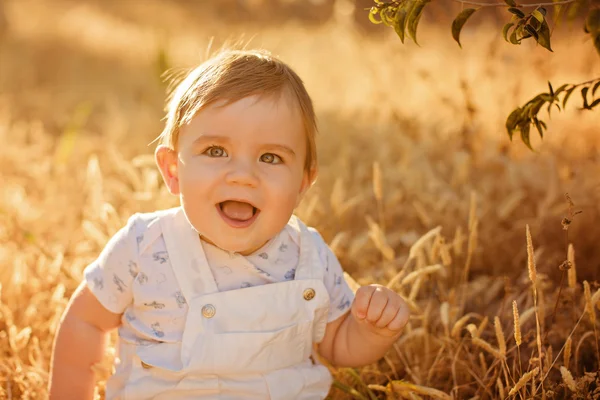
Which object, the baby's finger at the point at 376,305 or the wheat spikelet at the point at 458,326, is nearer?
the baby's finger at the point at 376,305

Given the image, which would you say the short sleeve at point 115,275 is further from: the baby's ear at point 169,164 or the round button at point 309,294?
the round button at point 309,294

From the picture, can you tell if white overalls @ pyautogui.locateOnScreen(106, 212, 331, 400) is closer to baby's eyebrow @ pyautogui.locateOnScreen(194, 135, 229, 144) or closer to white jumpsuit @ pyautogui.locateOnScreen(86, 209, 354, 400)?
white jumpsuit @ pyautogui.locateOnScreen(86, 209, 354, 400)

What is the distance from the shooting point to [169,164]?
195cm

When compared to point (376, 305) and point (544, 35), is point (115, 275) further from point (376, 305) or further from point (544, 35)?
point (544, 35)

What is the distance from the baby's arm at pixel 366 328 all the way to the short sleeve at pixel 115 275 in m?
0.58

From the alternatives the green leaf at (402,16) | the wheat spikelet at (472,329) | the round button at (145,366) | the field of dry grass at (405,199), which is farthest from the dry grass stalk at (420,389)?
the green leaf at (402,16)

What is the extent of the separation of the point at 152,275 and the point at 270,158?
43cm

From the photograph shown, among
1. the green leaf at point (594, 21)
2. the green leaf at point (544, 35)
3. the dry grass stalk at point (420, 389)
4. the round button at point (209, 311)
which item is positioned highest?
the green leaf at point (594, 21)

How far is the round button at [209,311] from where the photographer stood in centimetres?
183

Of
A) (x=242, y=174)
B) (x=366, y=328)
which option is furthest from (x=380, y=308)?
(x=242, y=174)

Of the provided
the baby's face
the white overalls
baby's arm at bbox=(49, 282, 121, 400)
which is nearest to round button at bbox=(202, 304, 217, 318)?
the white overalls

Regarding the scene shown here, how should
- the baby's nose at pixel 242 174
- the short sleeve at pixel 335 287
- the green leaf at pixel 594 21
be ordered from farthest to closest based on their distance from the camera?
the short sleeve at pixel 335 287
the baby's nose at pixel 242 174
the green leaf at pixel 594 21

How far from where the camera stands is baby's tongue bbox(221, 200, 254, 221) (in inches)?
72.2

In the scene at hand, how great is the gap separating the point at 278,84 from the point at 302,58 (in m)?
5.23
